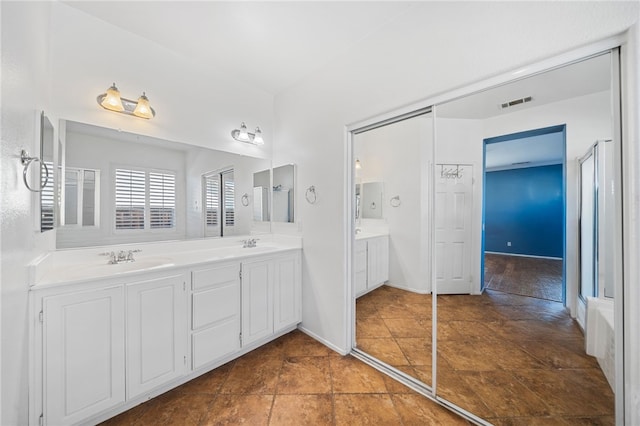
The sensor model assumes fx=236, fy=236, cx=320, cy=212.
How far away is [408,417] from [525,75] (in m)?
2.13

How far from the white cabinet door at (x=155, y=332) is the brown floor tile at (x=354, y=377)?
3.78 ft

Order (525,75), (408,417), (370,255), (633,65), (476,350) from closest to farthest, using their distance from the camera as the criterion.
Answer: (633,65)
(525,75)
(408,417)
(476,350)
(370,255)

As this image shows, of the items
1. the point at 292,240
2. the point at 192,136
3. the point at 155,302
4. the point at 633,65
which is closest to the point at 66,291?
the point at 155,302

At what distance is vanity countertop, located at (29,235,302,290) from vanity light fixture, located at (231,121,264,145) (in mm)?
1102

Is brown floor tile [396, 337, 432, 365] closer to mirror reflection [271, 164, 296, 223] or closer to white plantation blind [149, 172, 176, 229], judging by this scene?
mirror reflection [271, 164, 296, 223]

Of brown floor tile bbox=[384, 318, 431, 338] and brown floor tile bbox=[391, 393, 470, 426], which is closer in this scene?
brown floor tile bbox=[391, 393, 470, 426]

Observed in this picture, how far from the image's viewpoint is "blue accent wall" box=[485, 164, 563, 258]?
1.64 metres

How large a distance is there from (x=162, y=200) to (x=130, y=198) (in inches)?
9.0

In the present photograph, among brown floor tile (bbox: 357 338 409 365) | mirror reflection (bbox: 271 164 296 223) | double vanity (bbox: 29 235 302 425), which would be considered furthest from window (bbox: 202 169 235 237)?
brown floor tile (bbox: 357 338 409 365)

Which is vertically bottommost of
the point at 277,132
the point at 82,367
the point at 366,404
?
the point at 366,404

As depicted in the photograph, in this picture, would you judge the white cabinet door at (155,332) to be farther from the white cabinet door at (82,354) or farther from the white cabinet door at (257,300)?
the white cabinet door at (257,300)

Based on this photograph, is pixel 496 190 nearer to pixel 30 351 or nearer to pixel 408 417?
pixel 408 417

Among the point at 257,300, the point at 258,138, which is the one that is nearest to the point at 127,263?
the point at 257,300

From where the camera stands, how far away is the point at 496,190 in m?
1.94
